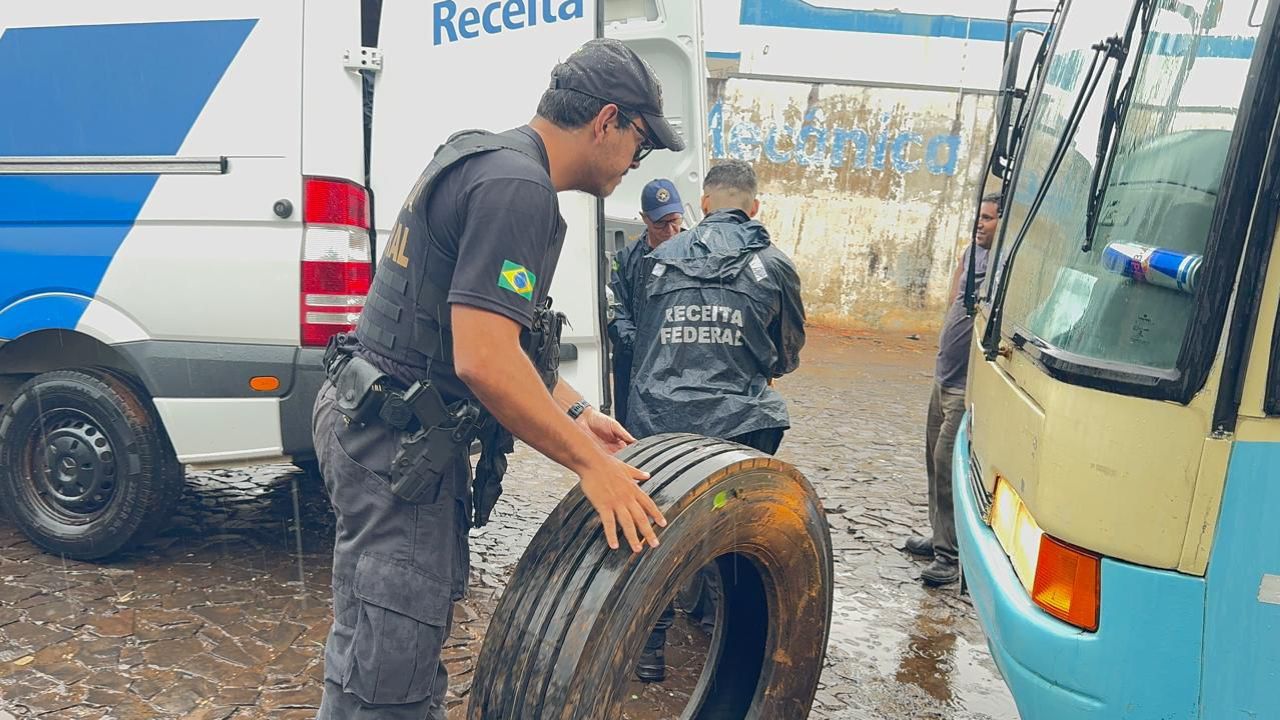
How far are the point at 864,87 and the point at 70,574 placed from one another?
9.88 metres

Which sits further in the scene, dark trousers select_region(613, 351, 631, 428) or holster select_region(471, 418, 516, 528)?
dark trousers select_region(613, 351, 631, 428)

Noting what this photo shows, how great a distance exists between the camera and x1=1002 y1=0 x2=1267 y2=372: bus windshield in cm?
204

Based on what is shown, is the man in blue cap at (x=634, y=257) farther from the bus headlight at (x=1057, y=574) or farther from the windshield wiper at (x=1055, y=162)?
the bus headlight at (x=1057, y=574)

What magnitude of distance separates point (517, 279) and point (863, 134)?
34.4 ft

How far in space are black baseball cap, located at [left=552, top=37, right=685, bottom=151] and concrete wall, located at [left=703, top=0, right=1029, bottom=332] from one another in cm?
986

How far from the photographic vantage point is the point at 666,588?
2.21 metres

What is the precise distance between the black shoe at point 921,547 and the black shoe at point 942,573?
→ 12.2 inches

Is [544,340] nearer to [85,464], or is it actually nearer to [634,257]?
[634,257]

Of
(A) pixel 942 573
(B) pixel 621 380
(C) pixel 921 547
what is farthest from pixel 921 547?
(B) pixel 621 380

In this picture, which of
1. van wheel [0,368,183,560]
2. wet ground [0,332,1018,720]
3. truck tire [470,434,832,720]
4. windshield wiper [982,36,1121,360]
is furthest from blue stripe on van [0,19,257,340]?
windshield wiper [982,36,1121,360]

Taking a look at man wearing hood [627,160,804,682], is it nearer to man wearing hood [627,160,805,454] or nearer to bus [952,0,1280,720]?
man wearing hood [627,160,805,454]

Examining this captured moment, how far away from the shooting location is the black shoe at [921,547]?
467 centimetres

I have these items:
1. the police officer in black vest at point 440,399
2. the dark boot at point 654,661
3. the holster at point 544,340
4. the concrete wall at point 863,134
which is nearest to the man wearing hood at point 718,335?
the dark boot at point 654,661

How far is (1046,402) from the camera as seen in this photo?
2.26 m
